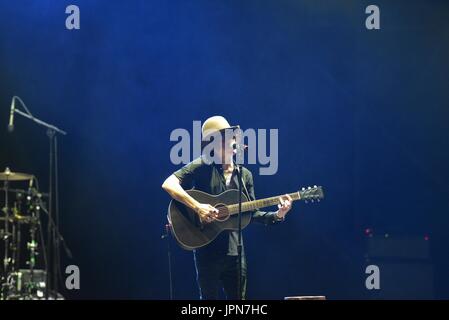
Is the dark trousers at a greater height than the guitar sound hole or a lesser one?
lesser

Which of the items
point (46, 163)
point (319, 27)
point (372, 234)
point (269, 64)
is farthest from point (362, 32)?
point (46, 163)

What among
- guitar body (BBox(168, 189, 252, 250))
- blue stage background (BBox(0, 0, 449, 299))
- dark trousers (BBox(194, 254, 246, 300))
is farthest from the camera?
blue stage background (BBox(0, 0, 449, 299))

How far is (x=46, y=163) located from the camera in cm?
808

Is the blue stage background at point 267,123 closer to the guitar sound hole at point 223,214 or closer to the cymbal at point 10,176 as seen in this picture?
the cymbal at point 10,176

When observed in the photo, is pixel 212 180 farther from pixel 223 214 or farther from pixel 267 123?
pixel 267 123

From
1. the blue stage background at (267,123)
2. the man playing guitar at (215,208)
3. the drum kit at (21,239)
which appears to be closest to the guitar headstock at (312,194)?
the man playing guitar at (215,208)

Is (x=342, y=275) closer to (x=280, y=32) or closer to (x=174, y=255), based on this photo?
(x=174, y=255)

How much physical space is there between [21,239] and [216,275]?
155 inches

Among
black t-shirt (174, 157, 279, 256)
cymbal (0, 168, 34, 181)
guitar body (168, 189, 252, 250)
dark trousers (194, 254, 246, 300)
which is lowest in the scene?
dark trousers (194, 254, 246, 300)

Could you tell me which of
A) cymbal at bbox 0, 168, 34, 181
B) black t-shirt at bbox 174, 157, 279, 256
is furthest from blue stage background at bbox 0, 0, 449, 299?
black t-shirt at bbox 174, 157, 279, 256

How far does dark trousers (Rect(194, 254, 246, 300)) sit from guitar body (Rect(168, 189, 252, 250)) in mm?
243

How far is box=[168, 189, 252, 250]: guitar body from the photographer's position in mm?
5375

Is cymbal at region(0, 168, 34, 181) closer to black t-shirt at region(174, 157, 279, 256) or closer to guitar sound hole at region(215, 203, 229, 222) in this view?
black t-shirt at region(174, 157, 279, 256)

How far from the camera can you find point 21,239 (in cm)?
820
